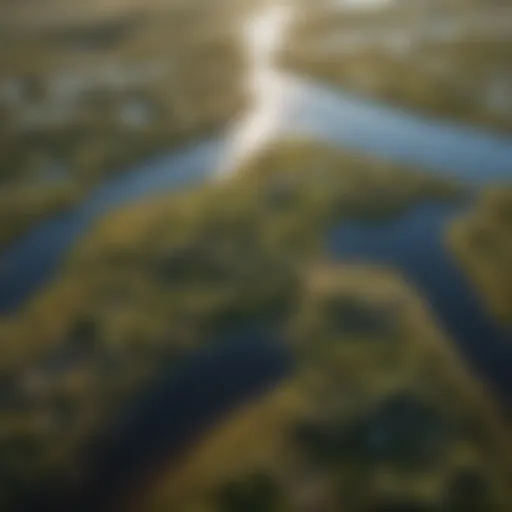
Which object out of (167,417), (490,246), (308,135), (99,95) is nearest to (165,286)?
(167,417)

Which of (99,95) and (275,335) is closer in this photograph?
(275,335)

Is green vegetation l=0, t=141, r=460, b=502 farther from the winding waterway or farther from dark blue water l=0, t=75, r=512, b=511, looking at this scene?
the winding waterway

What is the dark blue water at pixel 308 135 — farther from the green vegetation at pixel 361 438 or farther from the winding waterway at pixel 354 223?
the green vegetation at pixel 361 438

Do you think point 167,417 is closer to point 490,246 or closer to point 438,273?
point 438,273

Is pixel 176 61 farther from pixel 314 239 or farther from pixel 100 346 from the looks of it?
pixel 100 346

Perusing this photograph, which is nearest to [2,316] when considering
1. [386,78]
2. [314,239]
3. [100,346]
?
[100,346]

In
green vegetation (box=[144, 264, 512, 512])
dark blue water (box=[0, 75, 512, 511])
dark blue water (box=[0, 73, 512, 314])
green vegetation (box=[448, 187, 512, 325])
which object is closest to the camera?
green vegetation (box=[144, 264, 512, 512])

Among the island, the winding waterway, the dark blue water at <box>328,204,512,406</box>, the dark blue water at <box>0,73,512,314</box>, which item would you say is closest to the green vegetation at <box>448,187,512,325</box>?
the dark blue water at <box>328,204,512,406</box>
